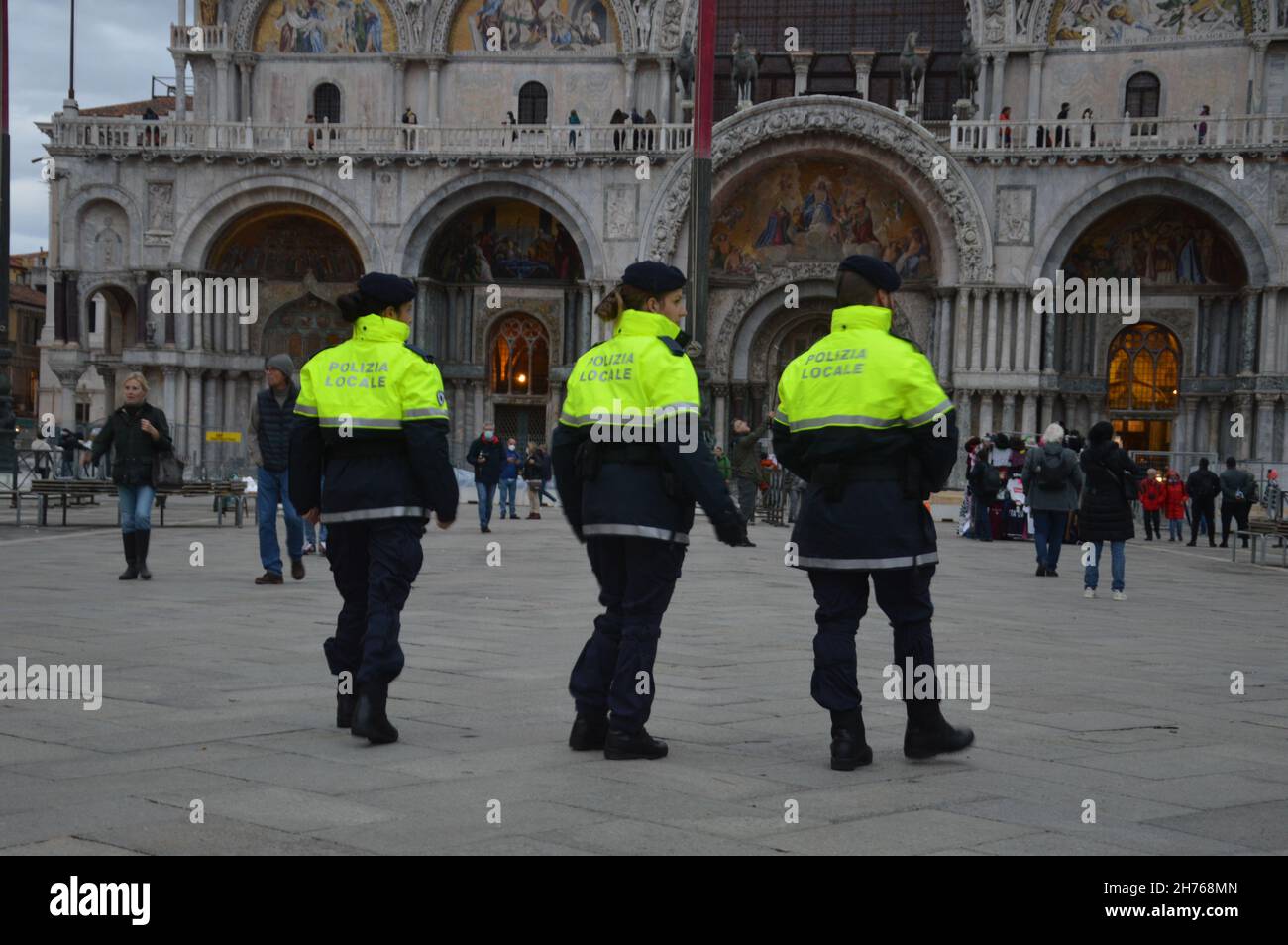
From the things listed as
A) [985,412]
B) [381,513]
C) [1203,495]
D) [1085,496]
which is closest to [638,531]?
[381,513]

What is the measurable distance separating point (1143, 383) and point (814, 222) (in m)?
8.20

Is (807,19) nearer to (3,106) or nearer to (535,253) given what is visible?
(535,253)

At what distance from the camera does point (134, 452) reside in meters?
13.5

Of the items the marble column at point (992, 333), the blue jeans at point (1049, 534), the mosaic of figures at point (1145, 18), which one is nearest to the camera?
the blue jeans at point (1049, 534)

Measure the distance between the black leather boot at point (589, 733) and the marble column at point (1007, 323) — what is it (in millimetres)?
28204

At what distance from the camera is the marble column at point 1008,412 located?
3350cm

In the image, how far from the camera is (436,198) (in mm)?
35125

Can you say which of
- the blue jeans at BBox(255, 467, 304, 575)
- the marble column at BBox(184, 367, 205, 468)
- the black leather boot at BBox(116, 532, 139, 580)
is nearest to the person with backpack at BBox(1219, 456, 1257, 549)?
the blue jeans at BBox(255, 467, 304, 575)

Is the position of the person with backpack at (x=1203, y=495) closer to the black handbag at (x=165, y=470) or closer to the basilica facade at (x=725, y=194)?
the basilica facade at (x=725, y=194)

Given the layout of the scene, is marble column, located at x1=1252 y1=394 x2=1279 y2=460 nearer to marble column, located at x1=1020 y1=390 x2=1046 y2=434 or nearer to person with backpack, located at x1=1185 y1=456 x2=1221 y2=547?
marble column, located at x1=1020 y1=390 x2=1046 y2=434

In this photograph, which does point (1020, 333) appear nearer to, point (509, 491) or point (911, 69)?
point (911, 69)

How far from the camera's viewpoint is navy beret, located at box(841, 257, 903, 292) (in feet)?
21.9

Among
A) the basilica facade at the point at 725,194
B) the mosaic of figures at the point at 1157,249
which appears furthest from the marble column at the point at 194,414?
the mosaic of figures at the point at 1157,249

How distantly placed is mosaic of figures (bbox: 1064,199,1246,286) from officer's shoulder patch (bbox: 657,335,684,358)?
29522mm
